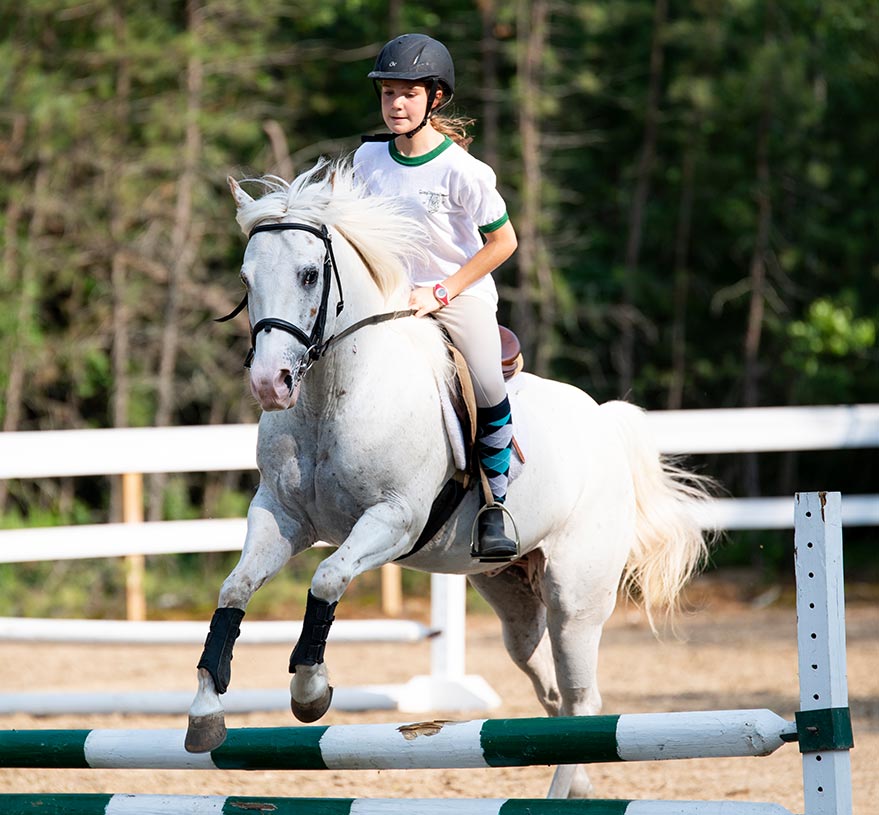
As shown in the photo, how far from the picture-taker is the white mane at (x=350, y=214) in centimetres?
389

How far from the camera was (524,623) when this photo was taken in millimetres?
5270

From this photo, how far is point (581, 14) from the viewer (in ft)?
45.1

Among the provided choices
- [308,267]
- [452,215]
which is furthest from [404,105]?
[308,267]

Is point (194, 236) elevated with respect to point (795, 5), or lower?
lower

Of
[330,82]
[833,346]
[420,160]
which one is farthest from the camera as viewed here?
[330,82]

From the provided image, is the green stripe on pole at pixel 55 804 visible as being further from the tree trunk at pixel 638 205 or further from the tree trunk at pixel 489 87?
the tree trunk at pixel 638 205

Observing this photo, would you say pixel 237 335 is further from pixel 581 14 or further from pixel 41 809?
pixel 41 809

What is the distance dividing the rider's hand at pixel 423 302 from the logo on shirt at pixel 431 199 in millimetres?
274

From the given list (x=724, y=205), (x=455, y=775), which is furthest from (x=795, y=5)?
(x=455, y=775)

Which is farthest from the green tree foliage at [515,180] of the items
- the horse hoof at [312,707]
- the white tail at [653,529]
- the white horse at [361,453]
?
the horse hoof at [312,707]

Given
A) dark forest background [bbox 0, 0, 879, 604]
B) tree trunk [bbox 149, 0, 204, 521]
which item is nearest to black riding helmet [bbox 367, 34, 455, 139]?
dark forest background [bbox 0, 0, 879, 604]

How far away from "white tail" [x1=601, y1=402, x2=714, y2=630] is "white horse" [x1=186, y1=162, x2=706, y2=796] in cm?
29

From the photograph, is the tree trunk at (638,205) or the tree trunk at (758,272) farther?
the tree trunk at (638,205)

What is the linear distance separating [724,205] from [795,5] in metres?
2.30
